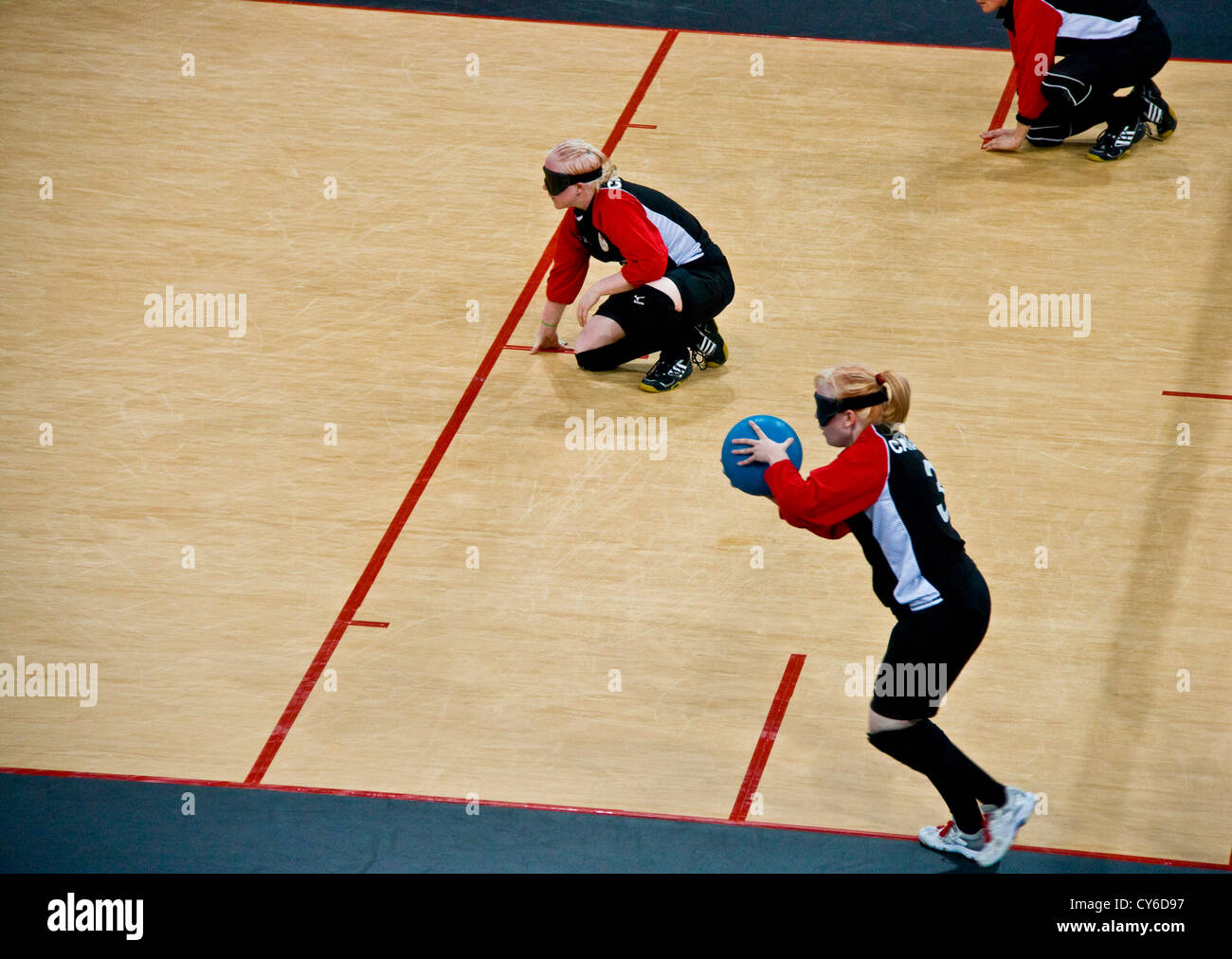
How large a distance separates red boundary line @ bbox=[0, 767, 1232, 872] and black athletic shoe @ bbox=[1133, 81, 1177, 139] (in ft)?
18.9

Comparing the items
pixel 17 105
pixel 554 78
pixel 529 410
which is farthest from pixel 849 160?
pixel 17 105

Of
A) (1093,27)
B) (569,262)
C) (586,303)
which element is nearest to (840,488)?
(586,303)

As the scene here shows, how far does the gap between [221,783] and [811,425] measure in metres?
3.37

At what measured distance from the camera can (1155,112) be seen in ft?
31.9

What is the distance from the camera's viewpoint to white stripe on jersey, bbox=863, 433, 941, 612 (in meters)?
5.07

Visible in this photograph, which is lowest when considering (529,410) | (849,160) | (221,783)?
(221,783)

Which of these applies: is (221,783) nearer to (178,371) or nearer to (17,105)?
(178,371)

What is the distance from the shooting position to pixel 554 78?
10773 mm

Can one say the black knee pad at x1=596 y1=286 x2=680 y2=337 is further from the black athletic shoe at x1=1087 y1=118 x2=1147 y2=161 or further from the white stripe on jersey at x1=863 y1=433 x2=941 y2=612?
the black athletic shoe at x1=1087 y1=118 x2=1147 y2=161

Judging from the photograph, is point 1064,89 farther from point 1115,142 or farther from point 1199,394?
point 1199,394

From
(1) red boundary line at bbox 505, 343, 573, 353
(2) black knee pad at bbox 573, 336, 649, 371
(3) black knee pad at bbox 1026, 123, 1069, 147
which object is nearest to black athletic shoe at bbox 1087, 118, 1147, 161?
(3) black knee pad at bbox 1026, 123, 1069, 147

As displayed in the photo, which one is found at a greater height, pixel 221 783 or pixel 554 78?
pixel 554 78

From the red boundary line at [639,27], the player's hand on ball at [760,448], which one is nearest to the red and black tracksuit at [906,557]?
the player's hand on ball at [760,448]

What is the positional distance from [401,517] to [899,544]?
9.24 ft
